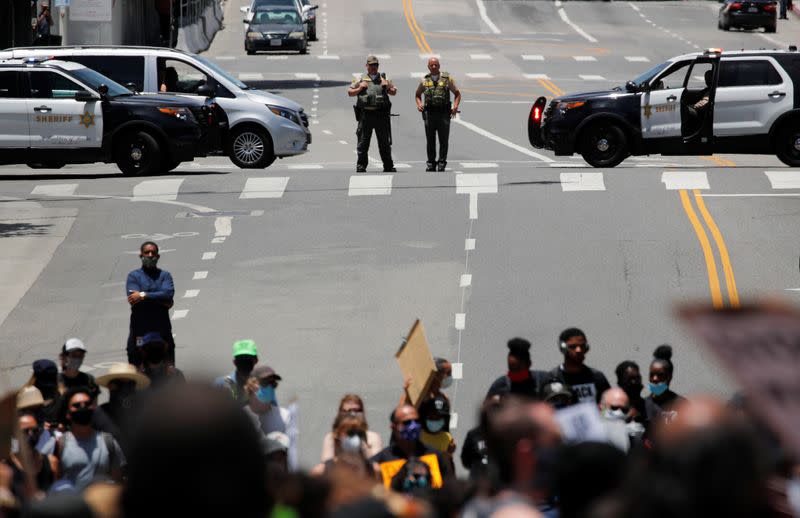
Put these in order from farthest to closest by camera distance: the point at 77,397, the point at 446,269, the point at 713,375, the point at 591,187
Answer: the point at 591,187, the point at 446,269, the point at 713,375, the point at 77,397

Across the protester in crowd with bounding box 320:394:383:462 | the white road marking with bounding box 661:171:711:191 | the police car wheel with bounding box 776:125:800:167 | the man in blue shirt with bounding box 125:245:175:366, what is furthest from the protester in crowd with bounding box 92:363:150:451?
the police car wheel with bounding box 776:125:800:167

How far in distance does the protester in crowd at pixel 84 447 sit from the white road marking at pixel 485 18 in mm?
51605

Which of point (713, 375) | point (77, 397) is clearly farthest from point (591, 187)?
point (77, 397)

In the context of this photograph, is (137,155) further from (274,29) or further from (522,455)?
(274,29)

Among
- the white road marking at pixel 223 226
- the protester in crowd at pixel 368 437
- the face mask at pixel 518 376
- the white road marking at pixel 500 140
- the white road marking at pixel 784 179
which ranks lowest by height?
the white road marking at pixel 500 140

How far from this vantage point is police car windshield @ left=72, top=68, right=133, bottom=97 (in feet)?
78.4

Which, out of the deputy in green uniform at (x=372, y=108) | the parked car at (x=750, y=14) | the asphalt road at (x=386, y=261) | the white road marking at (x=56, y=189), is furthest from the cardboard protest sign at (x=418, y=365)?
the parked car at (x=750, y=14)

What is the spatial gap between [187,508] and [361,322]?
1334 cm

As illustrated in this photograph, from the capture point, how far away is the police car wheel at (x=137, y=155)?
2380 centimetres

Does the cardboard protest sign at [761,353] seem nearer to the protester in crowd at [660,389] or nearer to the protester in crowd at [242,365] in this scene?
the protester in crowd at [660,389]

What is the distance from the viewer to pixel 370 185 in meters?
22.6

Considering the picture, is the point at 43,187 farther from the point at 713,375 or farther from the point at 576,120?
the point at 713,375

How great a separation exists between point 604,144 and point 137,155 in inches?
287

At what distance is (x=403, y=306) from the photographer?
55.4ft
